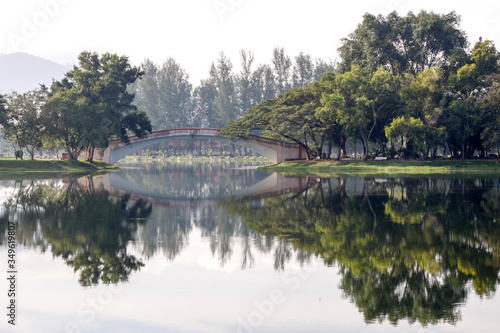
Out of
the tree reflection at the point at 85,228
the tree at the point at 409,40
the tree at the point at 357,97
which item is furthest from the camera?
the tree at the point at 409,40

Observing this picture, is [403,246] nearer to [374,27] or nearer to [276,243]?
[276,243]

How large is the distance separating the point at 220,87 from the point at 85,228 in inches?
4686

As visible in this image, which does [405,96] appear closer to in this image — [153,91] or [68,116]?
[68,116]

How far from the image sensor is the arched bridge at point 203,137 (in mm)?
87250

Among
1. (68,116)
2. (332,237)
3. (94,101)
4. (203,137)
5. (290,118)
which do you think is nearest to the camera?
(332,237)

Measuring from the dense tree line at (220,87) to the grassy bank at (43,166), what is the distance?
67843mm

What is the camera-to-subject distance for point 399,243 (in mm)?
16219

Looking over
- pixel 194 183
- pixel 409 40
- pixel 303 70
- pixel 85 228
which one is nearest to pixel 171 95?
pixel 303 70

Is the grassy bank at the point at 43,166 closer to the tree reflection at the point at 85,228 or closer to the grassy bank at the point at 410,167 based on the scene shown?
the grassy bank at the point at 410,167

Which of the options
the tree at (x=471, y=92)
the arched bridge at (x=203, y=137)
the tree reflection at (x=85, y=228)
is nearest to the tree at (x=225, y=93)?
the arched bridge at (x=203, y=137)

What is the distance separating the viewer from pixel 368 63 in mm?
Answer: 71625

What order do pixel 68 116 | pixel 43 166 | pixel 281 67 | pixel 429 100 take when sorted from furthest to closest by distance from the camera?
pixel 281 67 < pixel 43 166 < pixel 68 116 < pixel 429 100

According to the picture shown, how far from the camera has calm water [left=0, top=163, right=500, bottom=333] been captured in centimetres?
1008

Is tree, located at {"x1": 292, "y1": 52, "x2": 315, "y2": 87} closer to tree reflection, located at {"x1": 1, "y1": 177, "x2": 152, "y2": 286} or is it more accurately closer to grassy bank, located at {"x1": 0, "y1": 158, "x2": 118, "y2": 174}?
grassy bank, located at {"x1": 0, "y1": 158, "x2": 118, "y2": 174}
